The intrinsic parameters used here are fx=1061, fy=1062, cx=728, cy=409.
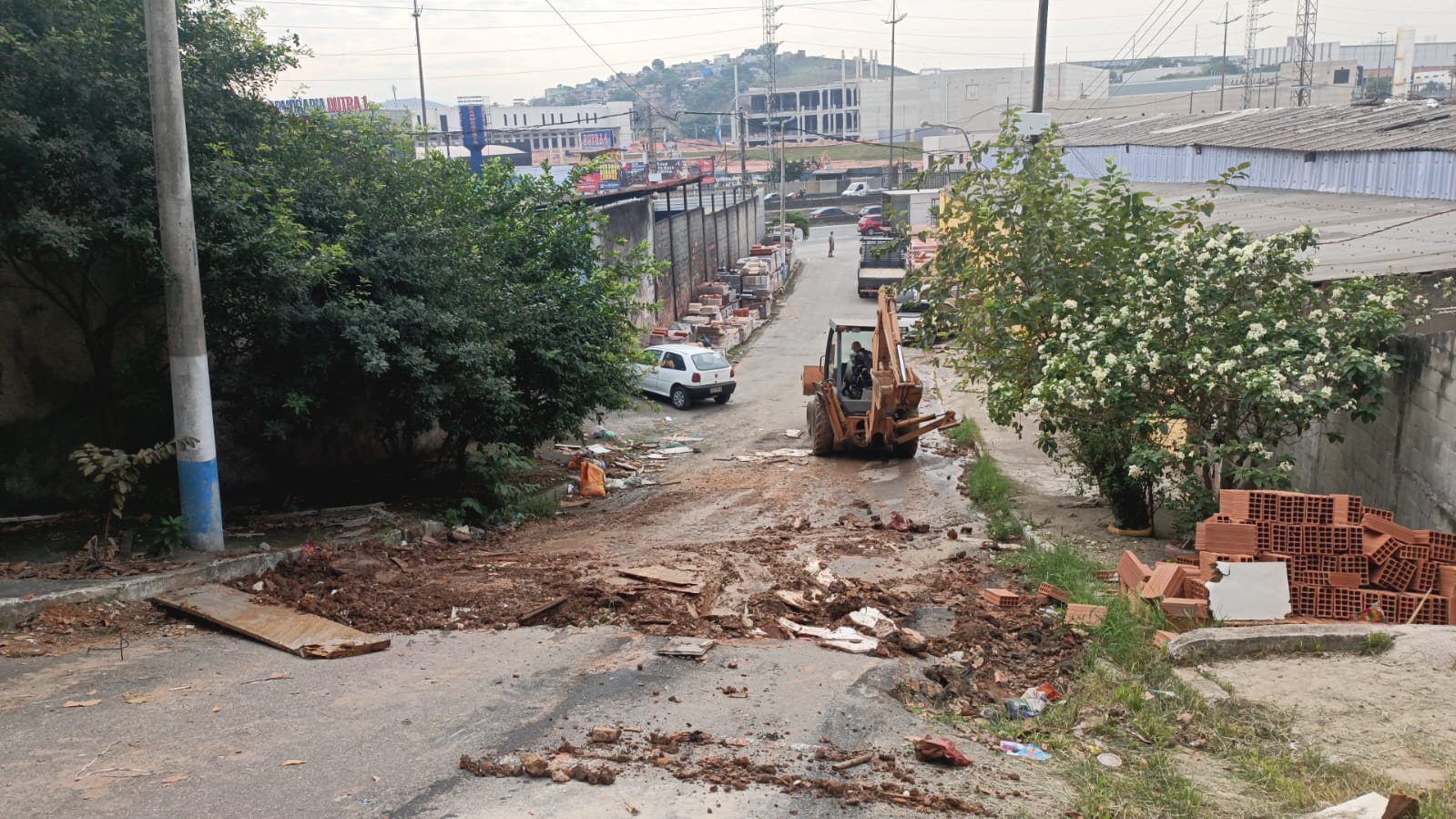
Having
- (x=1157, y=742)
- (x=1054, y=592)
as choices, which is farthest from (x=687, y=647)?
(x=1054, y=592)

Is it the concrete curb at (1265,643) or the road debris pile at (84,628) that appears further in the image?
the road debris pile at (84,628)

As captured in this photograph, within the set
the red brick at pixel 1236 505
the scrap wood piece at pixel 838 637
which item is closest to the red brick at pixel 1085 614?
the red brick at pixel 1236 505

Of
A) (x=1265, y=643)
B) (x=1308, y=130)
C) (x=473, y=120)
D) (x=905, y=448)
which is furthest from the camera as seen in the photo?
(x=473, y=120)

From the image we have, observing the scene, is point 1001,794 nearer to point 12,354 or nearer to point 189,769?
point 189,769

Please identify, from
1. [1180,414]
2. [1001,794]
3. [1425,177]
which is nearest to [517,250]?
[1180,414]

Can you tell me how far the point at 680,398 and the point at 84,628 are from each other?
18343mm

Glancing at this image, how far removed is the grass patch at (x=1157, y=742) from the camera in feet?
18.1

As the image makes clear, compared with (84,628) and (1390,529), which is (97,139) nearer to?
(84,628)

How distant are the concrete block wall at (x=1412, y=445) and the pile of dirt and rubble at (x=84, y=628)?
33.6ft

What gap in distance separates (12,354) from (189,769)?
7.54 meters

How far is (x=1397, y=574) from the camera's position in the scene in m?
8.16

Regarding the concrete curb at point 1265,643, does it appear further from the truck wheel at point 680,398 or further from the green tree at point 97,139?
the truck wheel at point 680,398

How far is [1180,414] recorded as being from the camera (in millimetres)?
10344

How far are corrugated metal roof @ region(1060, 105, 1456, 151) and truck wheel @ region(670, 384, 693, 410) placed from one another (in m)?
10.4
